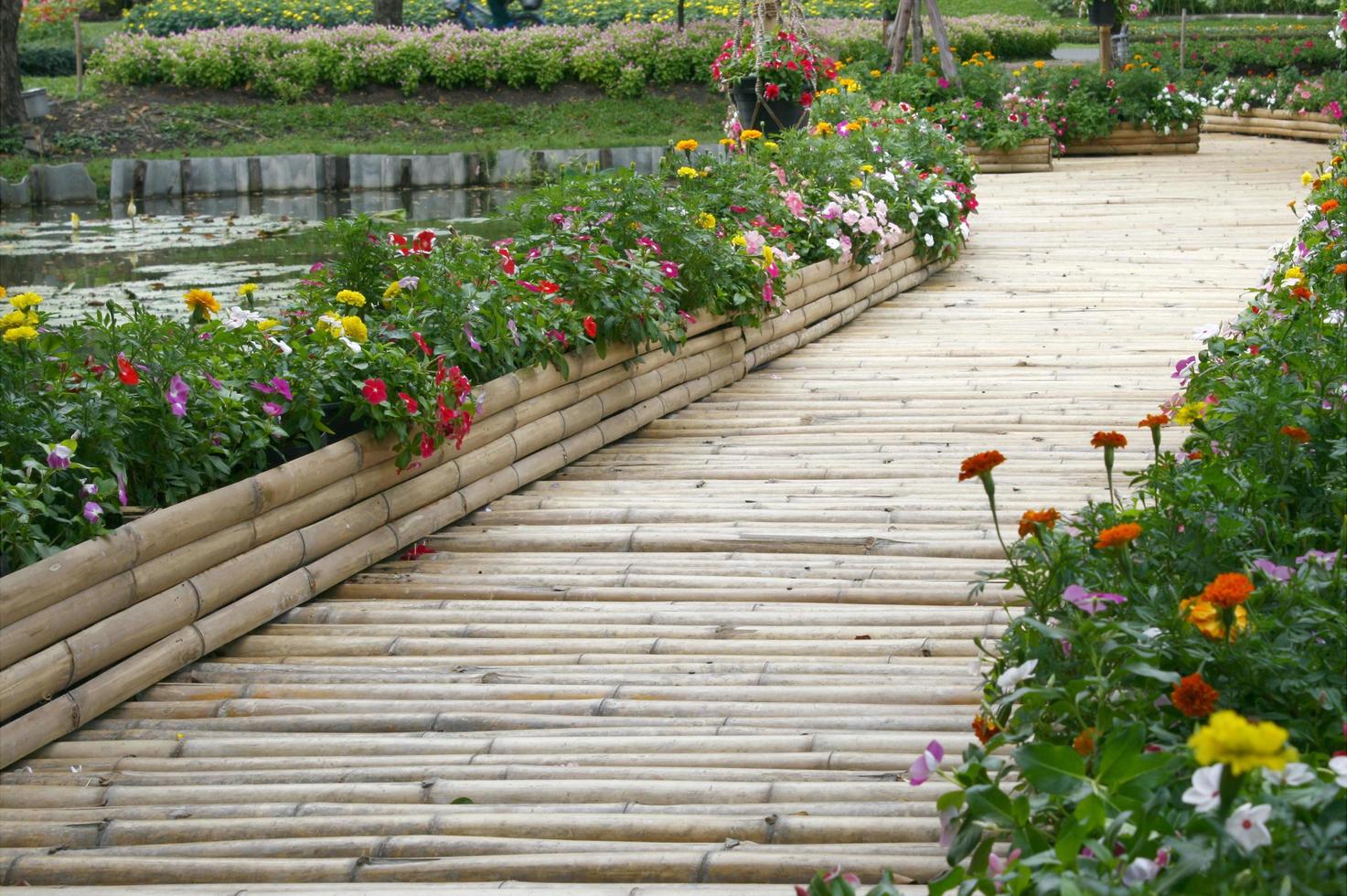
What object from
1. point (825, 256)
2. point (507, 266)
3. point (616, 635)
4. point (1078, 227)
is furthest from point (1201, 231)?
point (616, 635)

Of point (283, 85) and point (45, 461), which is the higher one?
point (283, 85)

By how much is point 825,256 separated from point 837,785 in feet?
13.5

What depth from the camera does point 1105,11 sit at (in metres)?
14.1

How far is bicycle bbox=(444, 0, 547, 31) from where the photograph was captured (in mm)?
22078

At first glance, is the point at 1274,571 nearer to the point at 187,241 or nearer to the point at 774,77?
the point at 774,77

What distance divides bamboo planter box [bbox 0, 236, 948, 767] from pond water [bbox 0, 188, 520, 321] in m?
1.71

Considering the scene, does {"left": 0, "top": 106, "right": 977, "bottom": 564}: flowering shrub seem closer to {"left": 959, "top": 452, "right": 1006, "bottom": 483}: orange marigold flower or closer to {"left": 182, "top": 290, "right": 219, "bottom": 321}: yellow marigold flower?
{"left": 182, "top": 290, "right": 219, "bottom": 321}: yellow marigold flower

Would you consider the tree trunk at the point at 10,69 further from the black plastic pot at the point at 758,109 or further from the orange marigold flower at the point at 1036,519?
the orange marigold flower at the point at 1036,519

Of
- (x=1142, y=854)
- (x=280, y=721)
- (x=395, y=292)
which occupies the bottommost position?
(x=280, y=721)

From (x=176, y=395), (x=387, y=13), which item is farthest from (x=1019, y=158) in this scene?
(x=387, y=13)

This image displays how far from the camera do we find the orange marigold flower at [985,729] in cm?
199

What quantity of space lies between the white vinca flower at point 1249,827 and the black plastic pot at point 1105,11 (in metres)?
13.9

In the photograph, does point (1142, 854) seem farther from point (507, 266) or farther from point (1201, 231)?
point (1201, 231)

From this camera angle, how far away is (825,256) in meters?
6.21
